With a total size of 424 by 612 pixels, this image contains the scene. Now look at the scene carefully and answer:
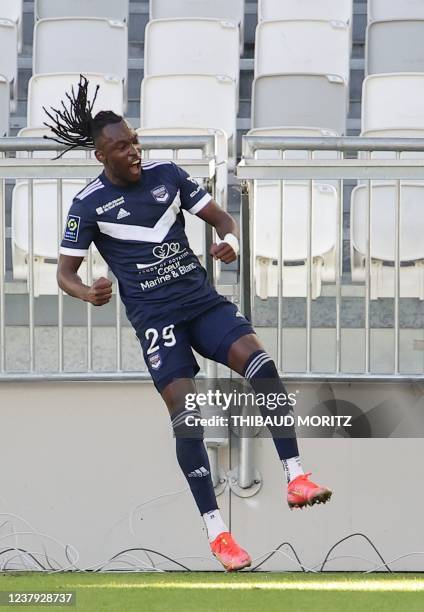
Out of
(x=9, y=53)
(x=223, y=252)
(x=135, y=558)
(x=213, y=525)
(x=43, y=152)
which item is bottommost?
(x=135, y=558)

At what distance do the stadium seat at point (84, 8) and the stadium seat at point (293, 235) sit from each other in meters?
3.20

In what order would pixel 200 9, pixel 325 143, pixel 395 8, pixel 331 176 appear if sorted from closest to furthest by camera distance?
pixel 331 176 < pixel 325 143 < pixel 395 8 < pixel 200 9

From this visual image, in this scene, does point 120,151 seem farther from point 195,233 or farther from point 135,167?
point 195,233

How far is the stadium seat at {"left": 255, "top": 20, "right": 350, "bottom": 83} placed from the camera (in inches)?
359

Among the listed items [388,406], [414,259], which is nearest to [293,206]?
[414,259]

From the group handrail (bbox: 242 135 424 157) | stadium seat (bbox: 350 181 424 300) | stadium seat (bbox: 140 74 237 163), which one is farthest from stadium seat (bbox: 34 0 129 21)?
handrail (bbox: 242 135 424 157)

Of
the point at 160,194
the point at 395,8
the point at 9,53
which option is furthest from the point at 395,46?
the point at 160,194

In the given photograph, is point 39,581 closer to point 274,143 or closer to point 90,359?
point 90,359

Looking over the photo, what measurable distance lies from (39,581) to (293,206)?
240cm

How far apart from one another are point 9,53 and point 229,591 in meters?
4.60

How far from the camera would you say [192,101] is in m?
8.50

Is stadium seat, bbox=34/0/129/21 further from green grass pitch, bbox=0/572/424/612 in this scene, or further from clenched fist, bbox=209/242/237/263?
clenched fist, bbox=209/242/237/263

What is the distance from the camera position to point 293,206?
723 cm

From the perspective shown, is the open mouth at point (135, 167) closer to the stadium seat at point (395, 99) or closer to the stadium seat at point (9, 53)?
the stadium seat at point (395, 99)
